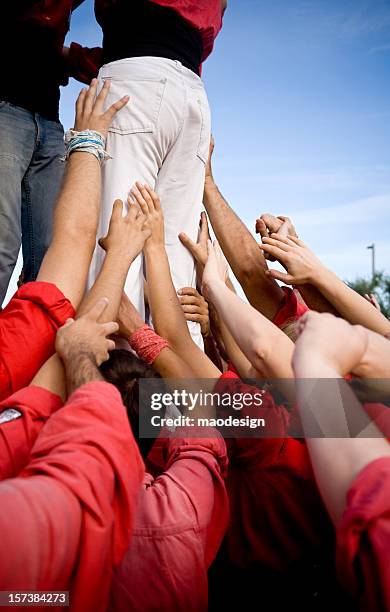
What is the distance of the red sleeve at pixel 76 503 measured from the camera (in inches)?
33.5

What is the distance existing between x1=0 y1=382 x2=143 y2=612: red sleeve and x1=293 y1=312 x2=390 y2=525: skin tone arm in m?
0.37

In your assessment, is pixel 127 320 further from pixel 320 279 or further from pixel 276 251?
pixel 320 279

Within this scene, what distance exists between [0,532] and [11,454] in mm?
427

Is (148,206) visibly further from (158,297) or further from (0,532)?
(0,532)

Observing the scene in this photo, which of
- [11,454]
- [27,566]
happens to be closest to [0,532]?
[27,566]

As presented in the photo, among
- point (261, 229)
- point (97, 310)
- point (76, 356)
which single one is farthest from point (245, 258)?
point (76, 356)

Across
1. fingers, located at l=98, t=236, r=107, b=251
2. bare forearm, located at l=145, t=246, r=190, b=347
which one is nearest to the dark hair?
bare forearm, located at l=145, t=246, r=190, b=347

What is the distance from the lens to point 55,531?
2.89 feet

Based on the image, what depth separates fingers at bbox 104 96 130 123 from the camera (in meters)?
2.34

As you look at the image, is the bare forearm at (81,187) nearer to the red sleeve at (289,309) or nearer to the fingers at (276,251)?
the fingers at (276,251)

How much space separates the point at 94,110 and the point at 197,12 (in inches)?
25.7

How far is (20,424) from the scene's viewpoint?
1.27m

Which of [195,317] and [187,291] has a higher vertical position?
[187,291]

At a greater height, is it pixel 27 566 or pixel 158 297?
pixel 158 297
